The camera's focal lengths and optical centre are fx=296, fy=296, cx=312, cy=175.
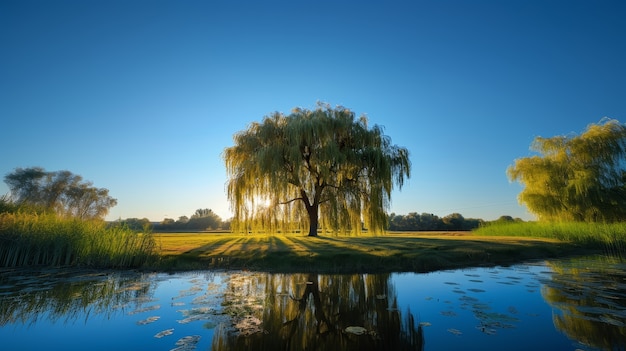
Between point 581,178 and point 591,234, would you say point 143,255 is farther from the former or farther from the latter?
point 581,178

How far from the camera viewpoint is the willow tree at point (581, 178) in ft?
81.4

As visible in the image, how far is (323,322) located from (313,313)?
1.73 ft

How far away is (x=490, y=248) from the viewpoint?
1370cm

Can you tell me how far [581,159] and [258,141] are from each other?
2916cm

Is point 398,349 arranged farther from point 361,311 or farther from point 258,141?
point 258,141

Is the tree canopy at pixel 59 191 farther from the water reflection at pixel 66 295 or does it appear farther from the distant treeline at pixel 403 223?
the water reflection at pixel 66 295

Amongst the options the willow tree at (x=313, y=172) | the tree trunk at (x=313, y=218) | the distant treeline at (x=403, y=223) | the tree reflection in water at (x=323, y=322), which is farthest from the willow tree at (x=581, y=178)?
the distant treeline at (x=403, y=223)

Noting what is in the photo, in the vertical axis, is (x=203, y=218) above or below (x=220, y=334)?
above

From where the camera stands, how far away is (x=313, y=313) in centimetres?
557

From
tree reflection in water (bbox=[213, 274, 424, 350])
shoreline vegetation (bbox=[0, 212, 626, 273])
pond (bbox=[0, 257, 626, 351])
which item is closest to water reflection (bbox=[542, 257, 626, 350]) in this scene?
pond (bbox=[0, 257, 626, 351])

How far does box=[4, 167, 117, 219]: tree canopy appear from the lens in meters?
46.6

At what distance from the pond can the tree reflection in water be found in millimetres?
20

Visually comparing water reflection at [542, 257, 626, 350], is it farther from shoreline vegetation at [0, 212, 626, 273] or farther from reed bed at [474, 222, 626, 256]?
reed bed at [474, 222, 626, 256]

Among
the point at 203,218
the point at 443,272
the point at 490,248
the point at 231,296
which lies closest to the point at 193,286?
the point at 231,296
